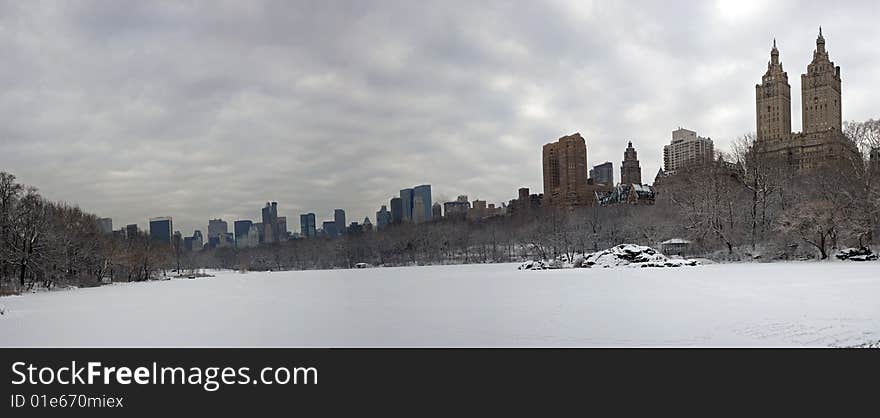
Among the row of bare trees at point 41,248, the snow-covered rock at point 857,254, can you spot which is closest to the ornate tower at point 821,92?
the snow-covered rock at point 857,254

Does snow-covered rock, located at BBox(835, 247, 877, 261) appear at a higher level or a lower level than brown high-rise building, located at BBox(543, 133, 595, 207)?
lower

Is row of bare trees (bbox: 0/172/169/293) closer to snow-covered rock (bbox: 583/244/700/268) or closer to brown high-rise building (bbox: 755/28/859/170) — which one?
snow-covered rock (bbox: 583/244/700/268)

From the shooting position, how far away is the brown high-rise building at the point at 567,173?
133 m

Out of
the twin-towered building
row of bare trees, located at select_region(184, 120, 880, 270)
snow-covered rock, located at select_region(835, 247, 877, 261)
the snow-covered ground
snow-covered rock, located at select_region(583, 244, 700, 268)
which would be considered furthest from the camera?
the twin-towered building

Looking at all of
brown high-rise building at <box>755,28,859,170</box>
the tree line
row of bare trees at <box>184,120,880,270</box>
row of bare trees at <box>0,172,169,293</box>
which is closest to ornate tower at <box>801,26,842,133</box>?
brown high-rise building at <box>755,28,859,170</box>

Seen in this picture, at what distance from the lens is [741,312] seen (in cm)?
1311

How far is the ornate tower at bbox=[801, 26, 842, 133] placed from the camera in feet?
481

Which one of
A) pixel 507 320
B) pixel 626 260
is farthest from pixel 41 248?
pixel 626 260

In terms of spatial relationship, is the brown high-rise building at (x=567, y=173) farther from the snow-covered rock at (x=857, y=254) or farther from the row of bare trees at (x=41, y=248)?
the row of bare trees at (x=41, y=248)

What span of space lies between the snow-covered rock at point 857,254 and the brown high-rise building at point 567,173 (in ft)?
299

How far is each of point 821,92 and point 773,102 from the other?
63.0ft

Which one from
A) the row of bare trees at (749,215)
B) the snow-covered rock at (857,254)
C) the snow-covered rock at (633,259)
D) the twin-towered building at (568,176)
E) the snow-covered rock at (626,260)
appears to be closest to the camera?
the snow-covered rock at (857,254)

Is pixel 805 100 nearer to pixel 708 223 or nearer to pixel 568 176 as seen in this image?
pixel 568 176

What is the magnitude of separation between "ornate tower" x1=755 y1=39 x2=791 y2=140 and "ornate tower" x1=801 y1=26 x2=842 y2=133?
38.6ft
